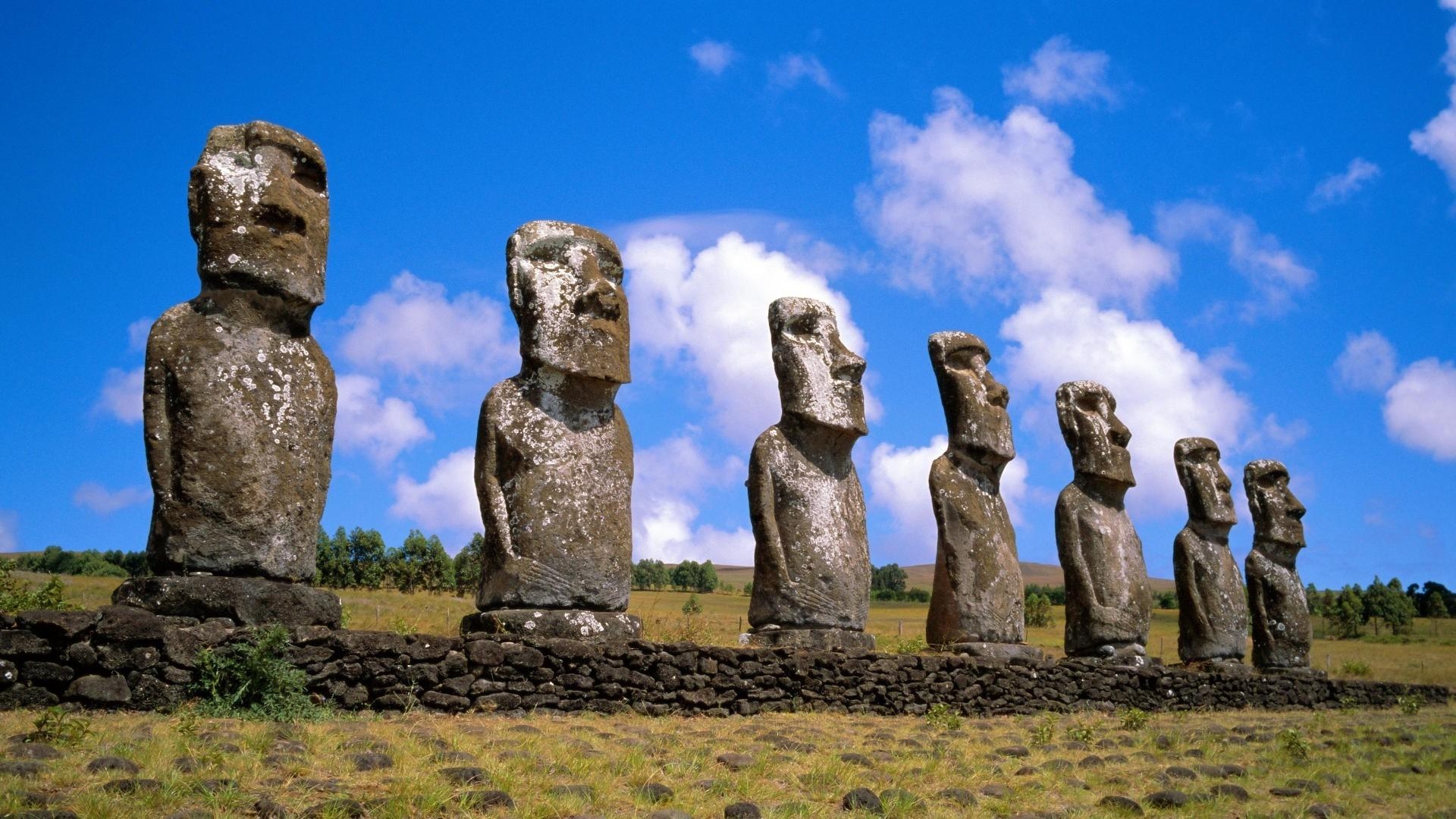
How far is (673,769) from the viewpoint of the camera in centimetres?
834

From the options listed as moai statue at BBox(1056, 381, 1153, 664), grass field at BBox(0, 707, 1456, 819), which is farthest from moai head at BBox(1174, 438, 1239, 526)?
grass field at BBox(0, 707, 1456, 819)

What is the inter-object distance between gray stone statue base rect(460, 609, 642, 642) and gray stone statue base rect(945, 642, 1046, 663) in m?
4.98

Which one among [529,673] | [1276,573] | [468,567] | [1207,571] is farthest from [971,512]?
[468,567]

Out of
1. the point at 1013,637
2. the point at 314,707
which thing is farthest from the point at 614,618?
the point at 1013,637

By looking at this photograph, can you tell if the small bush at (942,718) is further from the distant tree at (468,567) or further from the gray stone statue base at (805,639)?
the distant tree at (468,567)

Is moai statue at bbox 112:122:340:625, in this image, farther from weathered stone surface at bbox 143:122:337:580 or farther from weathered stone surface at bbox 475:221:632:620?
weathered stone surface at bbox 475:221:632:620

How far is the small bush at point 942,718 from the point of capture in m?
12.5

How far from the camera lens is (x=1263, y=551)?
21.4m

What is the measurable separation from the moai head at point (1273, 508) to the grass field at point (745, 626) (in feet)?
12.0

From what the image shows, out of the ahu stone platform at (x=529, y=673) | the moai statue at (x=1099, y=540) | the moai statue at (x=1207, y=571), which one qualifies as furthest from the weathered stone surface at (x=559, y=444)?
the moai statue at (x=1207, y=571)

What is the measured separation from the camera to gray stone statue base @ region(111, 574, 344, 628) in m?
9.12

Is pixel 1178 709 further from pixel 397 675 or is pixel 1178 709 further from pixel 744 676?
pixel 397 675

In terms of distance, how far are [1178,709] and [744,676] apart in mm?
7713

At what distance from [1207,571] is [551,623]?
39.8 feet
